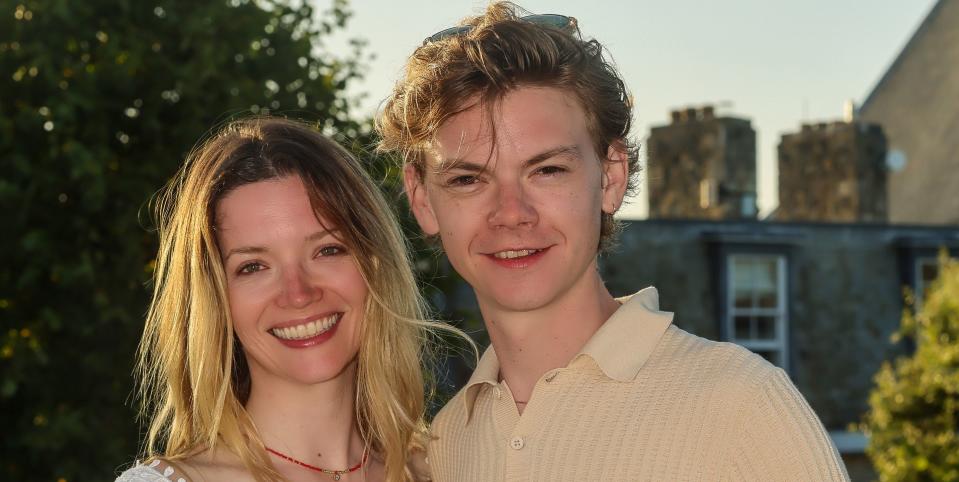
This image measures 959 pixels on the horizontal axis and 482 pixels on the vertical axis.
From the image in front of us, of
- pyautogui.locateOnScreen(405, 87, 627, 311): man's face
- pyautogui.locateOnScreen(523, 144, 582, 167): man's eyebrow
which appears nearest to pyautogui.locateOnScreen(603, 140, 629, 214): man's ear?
pyautogui.locateOnScreen(405, 87, 627, 311): man's face

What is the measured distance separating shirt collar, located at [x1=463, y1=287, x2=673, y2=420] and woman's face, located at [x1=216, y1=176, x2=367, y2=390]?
0.82 meters

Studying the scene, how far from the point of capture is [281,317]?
12.6 feet

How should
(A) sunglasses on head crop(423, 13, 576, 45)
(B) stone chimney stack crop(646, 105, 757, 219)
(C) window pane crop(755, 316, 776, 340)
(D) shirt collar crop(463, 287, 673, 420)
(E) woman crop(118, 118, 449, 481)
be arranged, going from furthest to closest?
(B) stone chimney stack crop(646, 105, 757, 219)
(C) window pane crop(755, 316, 776, 340)
(E) woman crop(118, 118, 449, 481)
(A) sunglasses on head crop(423, 13, 576, 45)
(D) shirt collar crop(463, 287, 673, 420)

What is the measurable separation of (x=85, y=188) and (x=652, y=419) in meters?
5.37

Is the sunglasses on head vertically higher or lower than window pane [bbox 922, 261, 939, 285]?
higher

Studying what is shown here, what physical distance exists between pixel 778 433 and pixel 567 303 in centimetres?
72

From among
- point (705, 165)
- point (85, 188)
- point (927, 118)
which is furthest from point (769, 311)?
point (85, 188)

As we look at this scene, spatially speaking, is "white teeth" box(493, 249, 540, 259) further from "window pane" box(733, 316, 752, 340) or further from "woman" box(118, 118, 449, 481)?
"window pane" box(733, 316, 752, 340)

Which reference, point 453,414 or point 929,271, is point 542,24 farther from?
point 929,271

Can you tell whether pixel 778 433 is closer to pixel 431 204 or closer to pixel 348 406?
pixel 431 204

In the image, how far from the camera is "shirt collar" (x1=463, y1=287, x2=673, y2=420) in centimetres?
339

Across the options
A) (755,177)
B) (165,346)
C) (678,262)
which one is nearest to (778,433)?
(165,346)

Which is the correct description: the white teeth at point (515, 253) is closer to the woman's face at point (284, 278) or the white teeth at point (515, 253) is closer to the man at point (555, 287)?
the man at point (555, 287)

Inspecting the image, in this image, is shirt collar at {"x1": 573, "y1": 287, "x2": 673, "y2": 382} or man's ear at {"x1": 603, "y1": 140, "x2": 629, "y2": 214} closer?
shirt collar at {"x1": 573, "y1": 287, "x2": 673, "y2": 382}
